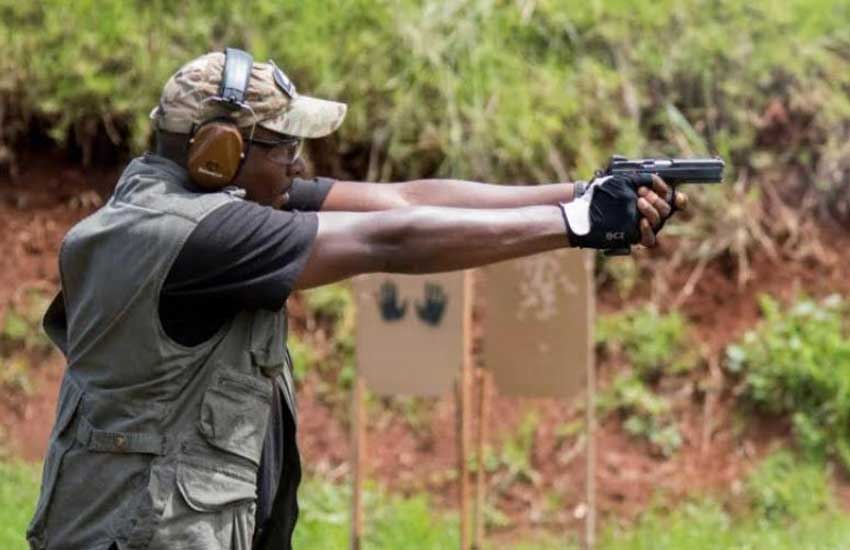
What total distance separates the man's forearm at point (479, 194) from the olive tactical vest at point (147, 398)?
3.16ft

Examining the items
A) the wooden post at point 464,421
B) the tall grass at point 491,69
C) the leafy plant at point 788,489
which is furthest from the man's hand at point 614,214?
the tall grass at point 491,69

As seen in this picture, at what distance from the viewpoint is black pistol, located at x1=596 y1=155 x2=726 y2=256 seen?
388 cm

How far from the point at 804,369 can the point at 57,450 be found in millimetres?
4578

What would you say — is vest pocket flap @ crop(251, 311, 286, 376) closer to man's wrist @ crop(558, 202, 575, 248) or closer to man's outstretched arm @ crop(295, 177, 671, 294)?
man's outstretched arm @ crop(295, 177, 671, 294)

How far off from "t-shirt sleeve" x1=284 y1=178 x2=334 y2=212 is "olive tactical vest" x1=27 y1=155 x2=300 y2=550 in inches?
→ 27.8

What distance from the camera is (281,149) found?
3.91m

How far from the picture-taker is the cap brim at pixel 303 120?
3.86 metres

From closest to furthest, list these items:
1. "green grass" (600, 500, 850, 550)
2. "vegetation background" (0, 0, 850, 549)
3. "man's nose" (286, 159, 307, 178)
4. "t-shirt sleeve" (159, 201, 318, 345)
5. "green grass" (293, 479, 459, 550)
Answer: "t-shirt sleeve" (159, 201, 318, 345), "man's nose" (286, 159, 307, 178), "green grass" (600, 500, 850, 550), "green grass" (293, 479, 459, 550), "vegetation background" (0, 0, 850, 549)

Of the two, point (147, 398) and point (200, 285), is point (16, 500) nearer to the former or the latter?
point (147, 398)

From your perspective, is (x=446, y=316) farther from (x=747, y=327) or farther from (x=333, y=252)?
(x=333, y=252)

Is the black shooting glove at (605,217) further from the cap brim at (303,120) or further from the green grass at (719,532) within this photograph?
the green grass at (719,532)

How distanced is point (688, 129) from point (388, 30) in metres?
1.64

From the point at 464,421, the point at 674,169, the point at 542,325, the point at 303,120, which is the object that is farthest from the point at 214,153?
the point at 542,325

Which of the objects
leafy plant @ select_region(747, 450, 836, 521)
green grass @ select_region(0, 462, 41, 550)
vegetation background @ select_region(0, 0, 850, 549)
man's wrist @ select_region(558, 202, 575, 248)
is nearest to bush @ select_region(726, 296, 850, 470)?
vegetation background @ select_region(0, 0, 850, 549)
